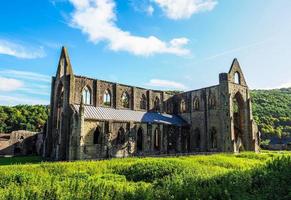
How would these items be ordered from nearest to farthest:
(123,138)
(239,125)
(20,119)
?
(123,138)
(239,125)
(20,119)

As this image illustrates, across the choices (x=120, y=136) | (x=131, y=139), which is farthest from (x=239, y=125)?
(x=120, y=136)

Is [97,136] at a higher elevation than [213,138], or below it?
higher

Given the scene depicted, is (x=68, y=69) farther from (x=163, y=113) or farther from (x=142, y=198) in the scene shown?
(x=142, y=198)

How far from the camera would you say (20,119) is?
82.1m

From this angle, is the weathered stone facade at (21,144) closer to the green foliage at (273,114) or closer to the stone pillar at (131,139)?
the stone pillar at (131,139)

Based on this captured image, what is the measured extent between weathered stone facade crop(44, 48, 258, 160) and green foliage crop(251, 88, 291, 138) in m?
23.9

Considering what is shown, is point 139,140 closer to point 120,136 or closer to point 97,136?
point 120,136

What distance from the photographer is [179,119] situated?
4503 cm

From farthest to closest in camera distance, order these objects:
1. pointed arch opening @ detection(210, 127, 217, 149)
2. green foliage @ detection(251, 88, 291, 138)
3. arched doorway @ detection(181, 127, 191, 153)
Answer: green foliage @ detection(251, 88, 291, 138) < arched doorway @ detection(181, 127, 191, 153) < pointed arch opening @ detection(210, 127, 217, 149)

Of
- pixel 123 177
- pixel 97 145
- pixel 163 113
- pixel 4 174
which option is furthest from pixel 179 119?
pixel 4 174

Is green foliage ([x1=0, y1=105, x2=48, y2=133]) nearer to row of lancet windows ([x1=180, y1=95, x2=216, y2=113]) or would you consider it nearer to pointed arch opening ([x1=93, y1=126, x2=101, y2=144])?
row of lancet windows ([x1=180, y1=95, x2=216, y2=113])

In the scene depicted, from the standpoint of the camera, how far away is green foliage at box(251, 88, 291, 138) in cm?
6291

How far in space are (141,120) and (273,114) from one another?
5126 centimetres

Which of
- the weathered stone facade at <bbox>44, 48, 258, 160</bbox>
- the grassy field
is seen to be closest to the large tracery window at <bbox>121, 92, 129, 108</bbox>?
the weathered stone facade at <bbox>44, 48, 258, 160</bbox>
